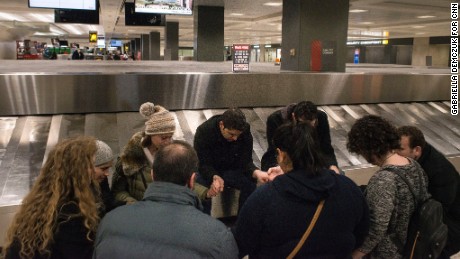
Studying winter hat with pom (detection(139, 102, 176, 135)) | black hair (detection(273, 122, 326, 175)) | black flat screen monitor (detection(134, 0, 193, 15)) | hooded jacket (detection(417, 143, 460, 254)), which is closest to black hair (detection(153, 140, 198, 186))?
black hair (detection(273, 122, 326, 175))

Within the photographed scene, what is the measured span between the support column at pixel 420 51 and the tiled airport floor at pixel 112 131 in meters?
27.8

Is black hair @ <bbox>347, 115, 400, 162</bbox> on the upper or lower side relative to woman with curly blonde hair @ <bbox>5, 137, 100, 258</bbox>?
upper

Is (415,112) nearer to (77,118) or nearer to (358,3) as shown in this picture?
(358,3)

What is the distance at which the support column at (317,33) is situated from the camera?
8.36 metres

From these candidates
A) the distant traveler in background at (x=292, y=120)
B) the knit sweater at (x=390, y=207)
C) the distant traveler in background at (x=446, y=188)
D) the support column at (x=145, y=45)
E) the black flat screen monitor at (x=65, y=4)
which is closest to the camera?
the knit sweater at (x=390, y=207)

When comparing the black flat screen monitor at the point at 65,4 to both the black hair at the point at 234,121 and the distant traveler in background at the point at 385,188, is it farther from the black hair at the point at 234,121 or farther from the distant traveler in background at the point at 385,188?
the distant traveler in background at the point at 385,188

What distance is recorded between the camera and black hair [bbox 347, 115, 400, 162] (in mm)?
2283

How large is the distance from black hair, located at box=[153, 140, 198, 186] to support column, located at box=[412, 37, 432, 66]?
3466cm

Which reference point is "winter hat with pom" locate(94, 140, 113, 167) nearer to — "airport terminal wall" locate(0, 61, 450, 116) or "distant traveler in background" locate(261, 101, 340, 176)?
"distant traveler in background" locate(261, 101, 340, 176)

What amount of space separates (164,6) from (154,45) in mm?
18299

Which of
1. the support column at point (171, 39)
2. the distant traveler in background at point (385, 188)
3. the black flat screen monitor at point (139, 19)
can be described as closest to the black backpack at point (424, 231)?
the distant traveler in background at point (385, 188)

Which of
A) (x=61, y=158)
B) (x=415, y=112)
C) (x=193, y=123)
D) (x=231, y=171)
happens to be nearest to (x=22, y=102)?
(x=193, y=123)

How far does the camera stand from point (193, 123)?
632 cm

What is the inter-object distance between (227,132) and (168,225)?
192 cm
